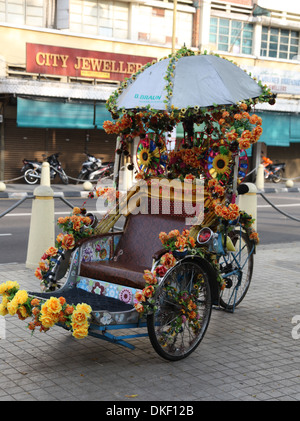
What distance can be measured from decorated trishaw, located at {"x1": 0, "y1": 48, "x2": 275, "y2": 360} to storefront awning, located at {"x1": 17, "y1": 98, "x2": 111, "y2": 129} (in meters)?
16.8

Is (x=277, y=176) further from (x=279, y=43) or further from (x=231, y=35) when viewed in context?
(x=279, y=43)

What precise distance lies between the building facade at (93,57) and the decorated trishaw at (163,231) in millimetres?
16873

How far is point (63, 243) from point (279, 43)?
28294 millimetres

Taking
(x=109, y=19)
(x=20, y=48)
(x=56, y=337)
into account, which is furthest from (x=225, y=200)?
(x=109, y=19)

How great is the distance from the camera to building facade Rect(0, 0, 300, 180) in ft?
76.1

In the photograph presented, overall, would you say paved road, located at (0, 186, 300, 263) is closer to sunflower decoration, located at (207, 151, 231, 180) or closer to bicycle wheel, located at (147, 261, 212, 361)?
sunflower decoration, located at (207, 151, 231, 180)

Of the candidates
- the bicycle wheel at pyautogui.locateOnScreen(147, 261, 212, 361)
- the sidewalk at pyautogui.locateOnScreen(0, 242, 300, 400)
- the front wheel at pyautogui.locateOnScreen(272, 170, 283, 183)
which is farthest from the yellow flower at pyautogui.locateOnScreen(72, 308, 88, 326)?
the front wheel at pyautogui.locateOnScreen(272, 170, 283, 183)

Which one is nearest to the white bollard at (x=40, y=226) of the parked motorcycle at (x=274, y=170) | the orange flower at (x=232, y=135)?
the orange flower at (x=232, y=135)

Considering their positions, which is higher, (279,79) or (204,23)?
(204,23)

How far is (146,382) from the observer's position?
475 centimetres

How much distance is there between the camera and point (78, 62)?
24031 millimetres

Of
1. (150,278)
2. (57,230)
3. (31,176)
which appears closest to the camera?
(150,278)

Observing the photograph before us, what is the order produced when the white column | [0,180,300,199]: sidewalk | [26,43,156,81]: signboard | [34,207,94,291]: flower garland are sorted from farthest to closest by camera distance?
the white column
[26,43,156,81]: signboard
[0,180,300,199]: sidewalk
[34,207,94,291]: flower garland

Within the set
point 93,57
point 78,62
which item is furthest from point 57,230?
point 93,57
